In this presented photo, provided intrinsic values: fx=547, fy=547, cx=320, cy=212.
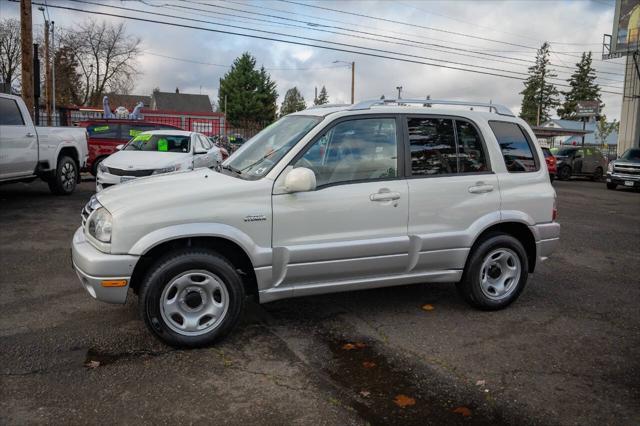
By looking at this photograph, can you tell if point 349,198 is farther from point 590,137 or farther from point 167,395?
point 590,137

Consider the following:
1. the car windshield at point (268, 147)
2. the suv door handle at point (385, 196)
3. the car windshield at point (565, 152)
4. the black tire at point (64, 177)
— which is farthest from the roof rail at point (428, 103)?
the car windshield at point (565, 152)

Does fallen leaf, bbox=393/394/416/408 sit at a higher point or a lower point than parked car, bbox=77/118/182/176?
lower

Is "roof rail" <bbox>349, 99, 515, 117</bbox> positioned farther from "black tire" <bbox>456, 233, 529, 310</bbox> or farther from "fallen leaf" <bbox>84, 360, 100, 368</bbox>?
"fallen leaf" <bbox>84, 360, 100, 368</bbox>

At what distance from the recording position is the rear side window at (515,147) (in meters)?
5.20

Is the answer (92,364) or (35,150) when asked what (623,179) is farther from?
(92,364)

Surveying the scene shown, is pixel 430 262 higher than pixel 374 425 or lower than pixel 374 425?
higher

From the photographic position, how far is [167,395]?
3.43 meters

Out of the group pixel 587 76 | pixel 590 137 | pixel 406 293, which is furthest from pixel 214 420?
pixel 587 76

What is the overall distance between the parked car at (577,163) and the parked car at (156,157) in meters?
18.7

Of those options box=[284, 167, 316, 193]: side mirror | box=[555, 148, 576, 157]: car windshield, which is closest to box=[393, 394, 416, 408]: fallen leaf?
box=[284, 167, 316, 193]: side mirror

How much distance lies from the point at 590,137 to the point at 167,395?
257 feet

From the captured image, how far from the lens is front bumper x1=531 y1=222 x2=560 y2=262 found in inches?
208

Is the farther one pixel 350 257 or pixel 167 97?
pixel 167 97

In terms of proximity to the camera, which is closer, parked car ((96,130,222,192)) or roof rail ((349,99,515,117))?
roof rail ((349,99,515,117))
